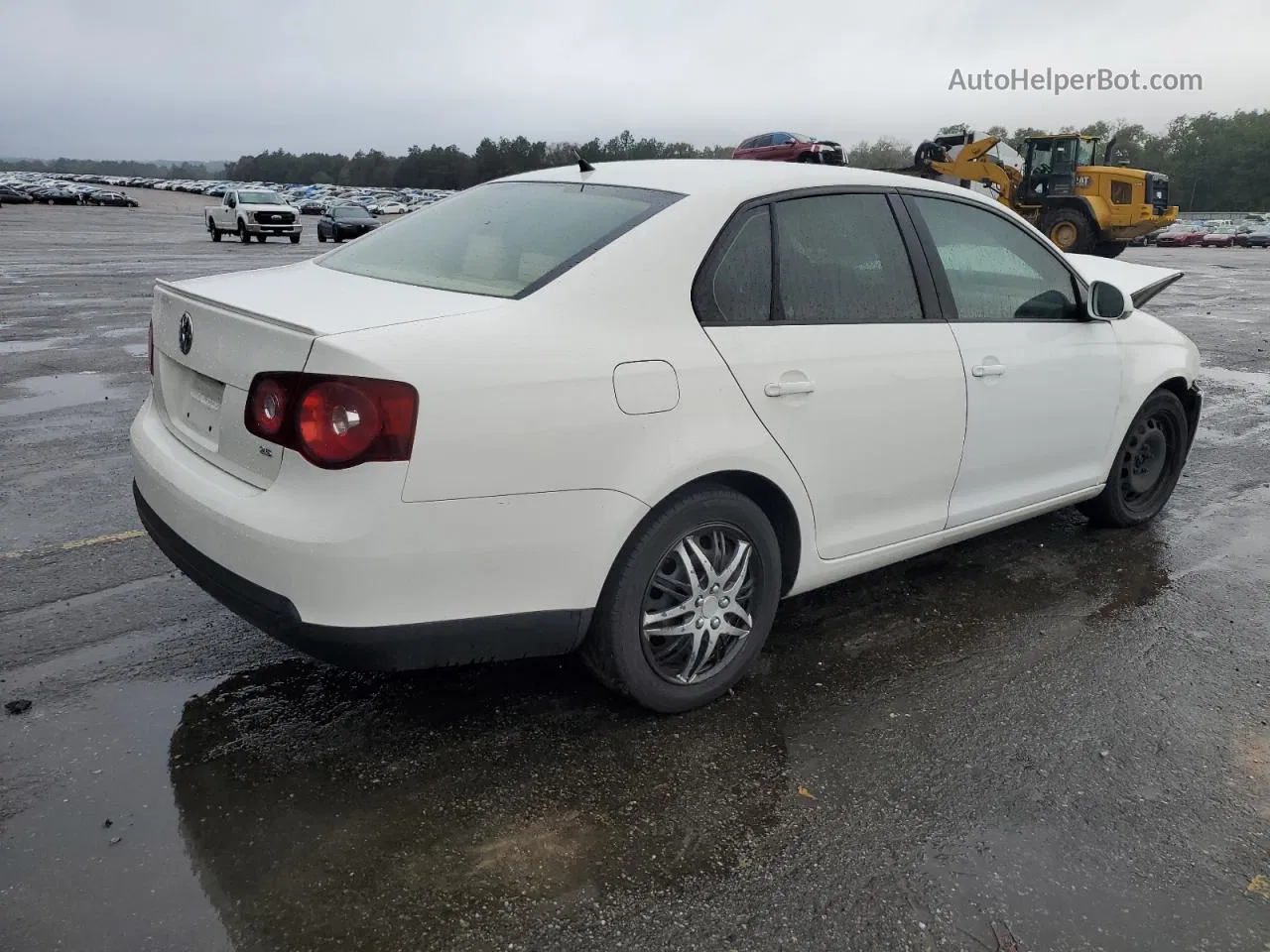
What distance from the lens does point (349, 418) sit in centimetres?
244

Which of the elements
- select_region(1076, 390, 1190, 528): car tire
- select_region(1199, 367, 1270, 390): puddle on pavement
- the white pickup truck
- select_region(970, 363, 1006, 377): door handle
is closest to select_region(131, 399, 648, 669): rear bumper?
select_region(970, 363, 1006, 377): door handle

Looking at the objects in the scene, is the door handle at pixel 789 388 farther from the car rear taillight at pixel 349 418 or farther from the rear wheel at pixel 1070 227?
the rear wheel at pixel 1070 227

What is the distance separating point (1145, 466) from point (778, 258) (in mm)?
2825

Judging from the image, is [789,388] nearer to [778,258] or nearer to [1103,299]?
[778,258]

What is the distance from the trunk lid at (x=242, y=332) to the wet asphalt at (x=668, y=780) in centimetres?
89

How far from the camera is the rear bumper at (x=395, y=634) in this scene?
8.28 feet

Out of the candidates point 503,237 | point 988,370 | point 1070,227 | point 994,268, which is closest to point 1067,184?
point 1070,227

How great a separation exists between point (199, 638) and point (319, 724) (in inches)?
33.4

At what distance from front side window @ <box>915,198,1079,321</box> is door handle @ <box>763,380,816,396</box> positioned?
965 millimetres

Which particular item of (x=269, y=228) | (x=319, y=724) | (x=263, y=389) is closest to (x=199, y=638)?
(x=319, y=724)

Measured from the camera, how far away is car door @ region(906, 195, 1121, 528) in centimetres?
383

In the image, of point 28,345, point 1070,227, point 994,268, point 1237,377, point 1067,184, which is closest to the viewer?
point 994,268

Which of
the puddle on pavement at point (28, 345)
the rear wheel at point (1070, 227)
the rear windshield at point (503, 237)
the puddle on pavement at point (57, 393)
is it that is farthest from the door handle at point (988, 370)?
the rear wheel at point (1070, 227)

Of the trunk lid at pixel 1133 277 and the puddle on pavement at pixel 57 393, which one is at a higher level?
the trunk lid at pixel 1133 277
